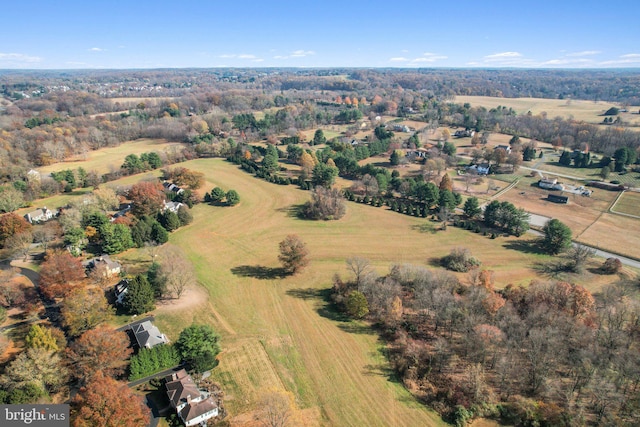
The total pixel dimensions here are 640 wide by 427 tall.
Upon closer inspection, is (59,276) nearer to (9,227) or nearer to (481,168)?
(9,227)

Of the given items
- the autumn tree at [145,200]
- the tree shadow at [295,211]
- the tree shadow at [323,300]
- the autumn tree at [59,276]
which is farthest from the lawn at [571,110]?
the autumn tree at [59,276]

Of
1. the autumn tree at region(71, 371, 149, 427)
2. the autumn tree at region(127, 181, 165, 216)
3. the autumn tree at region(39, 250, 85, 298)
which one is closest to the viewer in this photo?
the autumn tree at region(71, 371, 149, 427)

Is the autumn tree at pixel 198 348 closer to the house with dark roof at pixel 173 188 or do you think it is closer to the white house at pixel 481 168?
the house with dark roof at pixel 173 188

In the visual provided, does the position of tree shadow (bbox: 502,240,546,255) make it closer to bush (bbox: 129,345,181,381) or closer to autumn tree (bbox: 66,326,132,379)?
bush (bbox: 129,345,181,381)

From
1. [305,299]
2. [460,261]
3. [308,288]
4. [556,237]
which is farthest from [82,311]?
[556,237]

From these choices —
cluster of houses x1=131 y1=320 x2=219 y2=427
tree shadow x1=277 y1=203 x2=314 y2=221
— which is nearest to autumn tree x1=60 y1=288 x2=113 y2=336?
cluster of houses x1=131 y1=320 x2=219 y2=427

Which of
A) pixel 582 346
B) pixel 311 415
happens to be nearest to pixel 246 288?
pixel 311 415

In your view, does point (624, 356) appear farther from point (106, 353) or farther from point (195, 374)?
point (106, 353)
